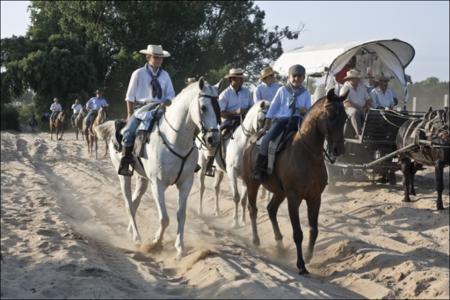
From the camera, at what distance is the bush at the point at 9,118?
48.7 metres

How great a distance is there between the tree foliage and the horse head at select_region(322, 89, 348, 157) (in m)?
35.8

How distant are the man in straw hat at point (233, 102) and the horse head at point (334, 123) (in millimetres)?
4221

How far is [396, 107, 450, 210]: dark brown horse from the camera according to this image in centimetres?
1345

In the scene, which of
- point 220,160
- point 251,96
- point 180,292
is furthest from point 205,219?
point 180,292

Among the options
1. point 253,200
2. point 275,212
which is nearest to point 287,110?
point 275,212

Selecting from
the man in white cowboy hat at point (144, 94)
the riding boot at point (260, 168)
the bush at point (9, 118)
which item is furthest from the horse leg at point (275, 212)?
the bush at point (9, 118)

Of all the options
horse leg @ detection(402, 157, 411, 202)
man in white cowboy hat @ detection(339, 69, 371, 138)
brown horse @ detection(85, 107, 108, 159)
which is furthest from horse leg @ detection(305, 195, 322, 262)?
brown horse @ detection(85, 107, 108, 159)

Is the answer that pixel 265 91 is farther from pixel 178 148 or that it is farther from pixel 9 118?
pixel 9 118

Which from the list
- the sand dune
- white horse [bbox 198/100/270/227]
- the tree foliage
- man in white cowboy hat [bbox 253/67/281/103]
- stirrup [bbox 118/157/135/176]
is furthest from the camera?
the tree foliage

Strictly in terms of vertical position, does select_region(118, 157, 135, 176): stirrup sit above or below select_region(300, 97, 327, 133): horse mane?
below

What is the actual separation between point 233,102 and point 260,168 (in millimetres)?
3214

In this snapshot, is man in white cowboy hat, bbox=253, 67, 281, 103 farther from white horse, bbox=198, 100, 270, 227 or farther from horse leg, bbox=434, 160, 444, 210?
horse leg, bbox=434, 160, 444, 210

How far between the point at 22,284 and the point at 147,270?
1.81 meters

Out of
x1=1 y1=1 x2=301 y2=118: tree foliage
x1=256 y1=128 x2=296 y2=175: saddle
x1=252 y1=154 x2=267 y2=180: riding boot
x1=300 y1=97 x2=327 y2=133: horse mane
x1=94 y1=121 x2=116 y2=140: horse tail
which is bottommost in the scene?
x1=252 y1=154 x2=267 y2=180: riding boot
